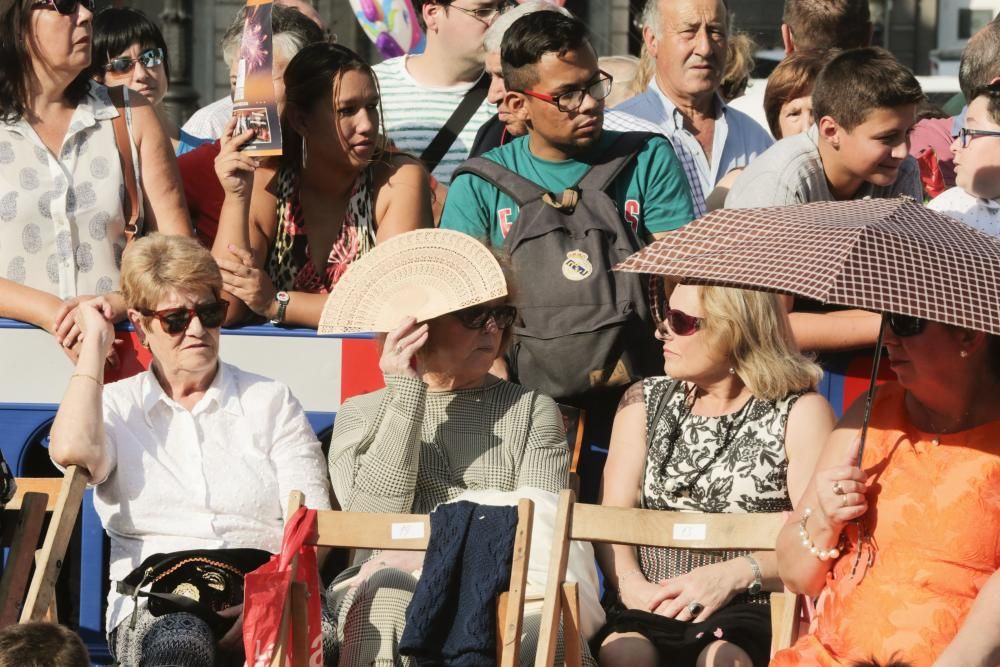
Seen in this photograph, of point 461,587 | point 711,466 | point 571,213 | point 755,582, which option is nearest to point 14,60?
point 571,213

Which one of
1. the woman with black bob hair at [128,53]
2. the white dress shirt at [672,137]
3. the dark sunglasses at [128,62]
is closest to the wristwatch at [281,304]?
the white dress shirt at [672,137]

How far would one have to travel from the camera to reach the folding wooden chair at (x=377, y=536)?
177 inches

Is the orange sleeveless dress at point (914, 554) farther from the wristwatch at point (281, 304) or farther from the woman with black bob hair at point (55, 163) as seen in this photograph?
the woman with black bob hair at point (55, 163)

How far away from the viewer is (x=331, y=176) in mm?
6000

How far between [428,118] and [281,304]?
5.26 feet

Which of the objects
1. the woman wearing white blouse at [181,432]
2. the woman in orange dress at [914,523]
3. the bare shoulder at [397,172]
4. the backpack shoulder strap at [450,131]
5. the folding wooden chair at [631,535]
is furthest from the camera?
the backpack shoulder strap at [450,131]

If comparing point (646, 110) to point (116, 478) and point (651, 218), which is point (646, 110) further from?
point (116, 478)

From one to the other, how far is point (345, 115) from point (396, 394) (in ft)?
4.44

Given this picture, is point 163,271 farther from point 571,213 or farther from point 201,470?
point 571,213

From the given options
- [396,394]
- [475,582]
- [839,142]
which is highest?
[839,142]

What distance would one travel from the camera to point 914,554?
Result: 3973mm

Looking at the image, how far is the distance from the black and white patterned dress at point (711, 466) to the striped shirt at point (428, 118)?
7.21 feet

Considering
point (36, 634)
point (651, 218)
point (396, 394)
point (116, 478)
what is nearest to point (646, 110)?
point (651, 218)

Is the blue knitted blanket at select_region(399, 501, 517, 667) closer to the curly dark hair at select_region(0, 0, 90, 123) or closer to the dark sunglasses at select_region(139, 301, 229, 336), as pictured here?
the dark sunglasses at select_region(139, 301, 229, 336)
